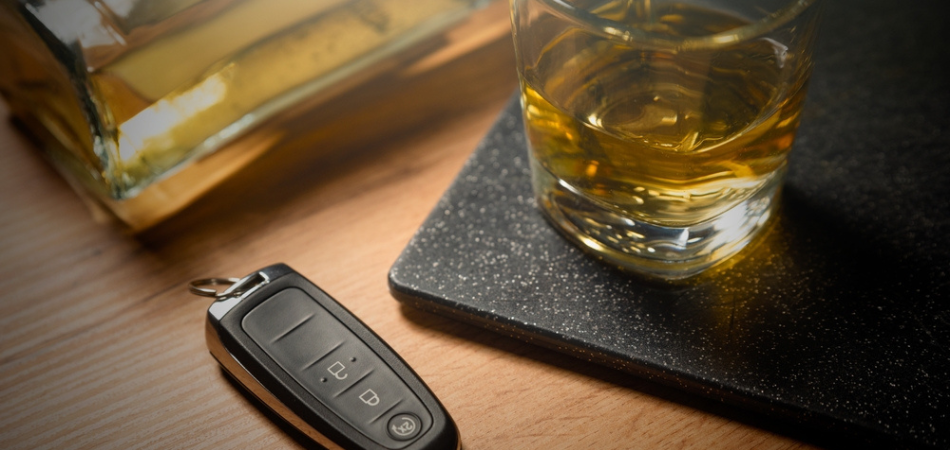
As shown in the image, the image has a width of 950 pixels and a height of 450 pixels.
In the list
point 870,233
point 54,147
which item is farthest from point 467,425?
point 54,147

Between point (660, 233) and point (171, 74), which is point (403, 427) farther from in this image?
point (171, 74)

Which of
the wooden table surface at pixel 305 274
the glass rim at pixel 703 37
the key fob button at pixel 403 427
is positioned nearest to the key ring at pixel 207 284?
the wooden table surface at pixel 305 274

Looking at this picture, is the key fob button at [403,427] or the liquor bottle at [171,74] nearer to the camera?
the key fob button at [403,427]

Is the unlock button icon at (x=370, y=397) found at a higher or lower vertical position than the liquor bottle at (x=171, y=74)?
lower

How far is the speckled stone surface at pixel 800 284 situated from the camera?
1.04 ft

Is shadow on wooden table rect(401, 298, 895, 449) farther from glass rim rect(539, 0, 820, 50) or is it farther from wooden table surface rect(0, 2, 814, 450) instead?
glass rim rect(539, 0, 820, 50)

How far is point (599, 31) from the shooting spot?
28cm

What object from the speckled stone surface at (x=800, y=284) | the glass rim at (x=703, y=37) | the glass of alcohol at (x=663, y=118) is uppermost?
the glass rim at (x=703, y=37)

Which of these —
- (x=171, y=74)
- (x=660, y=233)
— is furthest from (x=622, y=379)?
(x=171, y=74)

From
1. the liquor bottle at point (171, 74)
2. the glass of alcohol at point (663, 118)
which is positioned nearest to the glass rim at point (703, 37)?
the glass of alcohol at point (663, 118)

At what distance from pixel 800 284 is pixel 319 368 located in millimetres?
233

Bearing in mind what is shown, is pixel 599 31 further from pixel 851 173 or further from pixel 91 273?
pixel 91 273

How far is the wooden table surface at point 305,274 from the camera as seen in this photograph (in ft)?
1.11

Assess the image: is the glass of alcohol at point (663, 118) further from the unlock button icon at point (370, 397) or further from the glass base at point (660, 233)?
the unlock button icon at point (370, 397)
